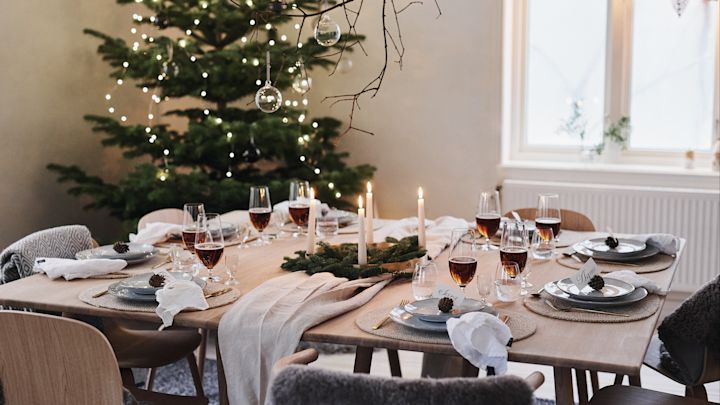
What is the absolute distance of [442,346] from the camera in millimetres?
1803

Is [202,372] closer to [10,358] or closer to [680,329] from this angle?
[10,358]

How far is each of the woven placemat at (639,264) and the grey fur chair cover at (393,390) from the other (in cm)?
115

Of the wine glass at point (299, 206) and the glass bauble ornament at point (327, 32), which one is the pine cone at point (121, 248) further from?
the glass bauble ornament at point (327, 32)

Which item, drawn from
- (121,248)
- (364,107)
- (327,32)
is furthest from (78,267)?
(364,107)

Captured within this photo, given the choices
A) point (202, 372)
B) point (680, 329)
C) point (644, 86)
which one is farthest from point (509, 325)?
point (644, 86)

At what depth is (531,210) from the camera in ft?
10.9

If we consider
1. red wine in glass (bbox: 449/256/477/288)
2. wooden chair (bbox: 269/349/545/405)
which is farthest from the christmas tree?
wooden chair (bbox: 269/349/545/405)

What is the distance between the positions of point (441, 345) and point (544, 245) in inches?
35.7

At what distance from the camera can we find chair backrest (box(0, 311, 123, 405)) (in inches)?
71.9

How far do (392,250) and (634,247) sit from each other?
729 millimetres

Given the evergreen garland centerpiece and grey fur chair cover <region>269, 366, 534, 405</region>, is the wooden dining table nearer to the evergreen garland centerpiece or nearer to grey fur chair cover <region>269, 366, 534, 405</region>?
the evergreen garland centerpiece

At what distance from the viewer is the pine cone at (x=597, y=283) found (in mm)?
2109

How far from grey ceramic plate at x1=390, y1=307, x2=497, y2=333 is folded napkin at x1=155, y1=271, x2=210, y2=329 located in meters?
0.46

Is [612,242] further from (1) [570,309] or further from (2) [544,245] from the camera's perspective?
(1) [570,309]
